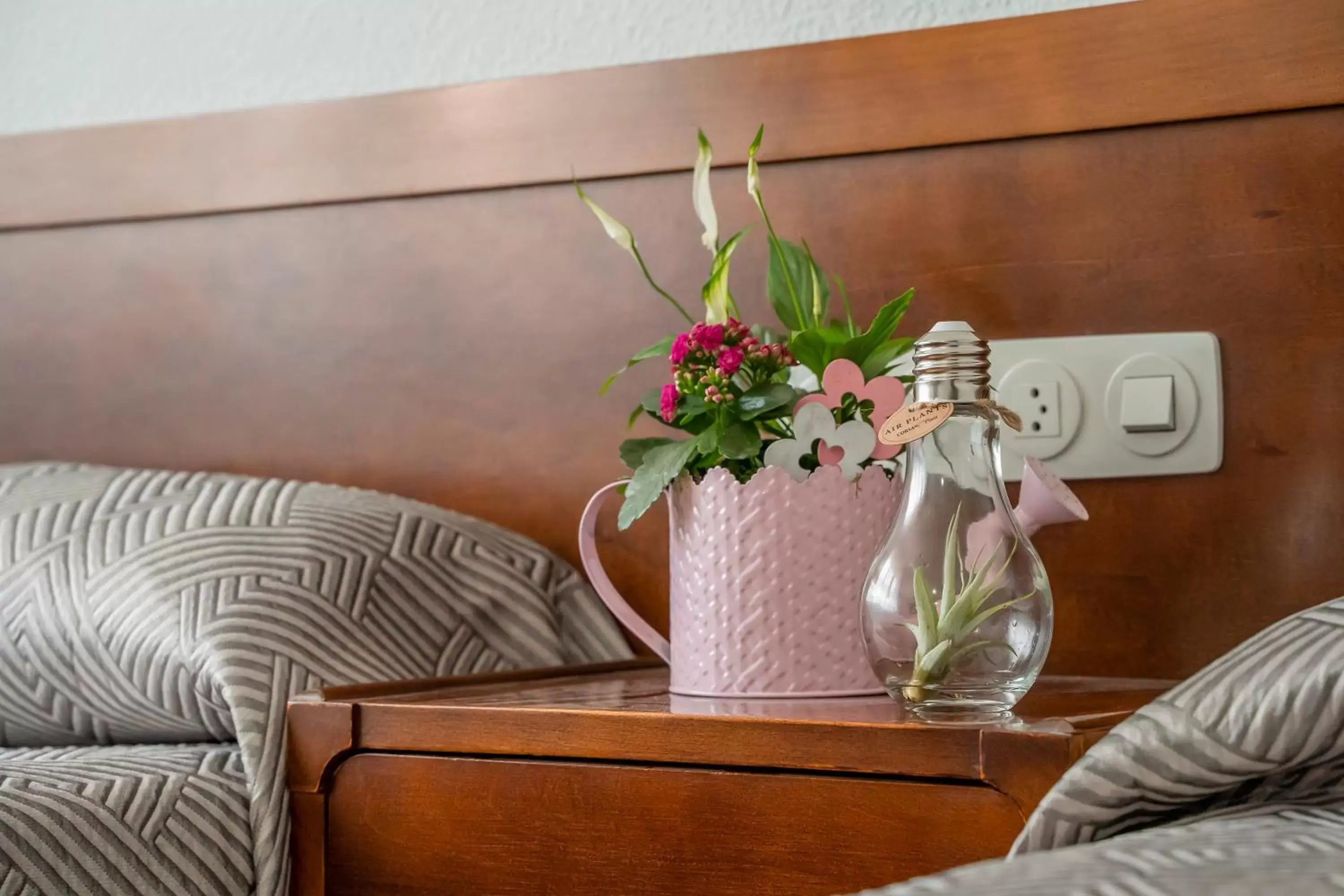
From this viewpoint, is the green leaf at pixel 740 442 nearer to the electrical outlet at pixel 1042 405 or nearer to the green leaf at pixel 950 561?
the green leaf at pixel 950 561

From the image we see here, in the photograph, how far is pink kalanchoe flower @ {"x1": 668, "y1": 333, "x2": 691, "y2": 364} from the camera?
0.75 meters

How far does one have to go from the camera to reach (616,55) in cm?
112

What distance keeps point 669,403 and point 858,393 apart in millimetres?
107

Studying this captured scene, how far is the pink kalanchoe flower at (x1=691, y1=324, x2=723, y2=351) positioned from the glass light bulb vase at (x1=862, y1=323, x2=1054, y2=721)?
12cm

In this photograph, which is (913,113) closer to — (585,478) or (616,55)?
(616,55)

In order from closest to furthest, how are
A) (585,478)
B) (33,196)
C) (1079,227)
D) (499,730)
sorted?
(499,730), (1079,227), (585,478), (33,196)

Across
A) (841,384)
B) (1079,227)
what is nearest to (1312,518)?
(1079,227)

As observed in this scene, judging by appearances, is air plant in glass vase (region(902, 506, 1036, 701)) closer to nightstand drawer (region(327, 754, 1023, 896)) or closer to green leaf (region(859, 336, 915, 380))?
nightstand drawer (region(327, 754, 1023, 896))

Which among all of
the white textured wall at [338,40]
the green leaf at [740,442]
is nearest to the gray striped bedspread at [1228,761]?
the green leaf at [740,442]

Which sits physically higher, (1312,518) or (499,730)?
(1312,518)

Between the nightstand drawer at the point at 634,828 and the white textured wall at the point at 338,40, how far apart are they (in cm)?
66

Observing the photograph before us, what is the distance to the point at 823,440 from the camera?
74 cm

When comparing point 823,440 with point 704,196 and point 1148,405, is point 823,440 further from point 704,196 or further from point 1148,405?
point 1148,405

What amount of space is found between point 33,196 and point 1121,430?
3.38 feet
